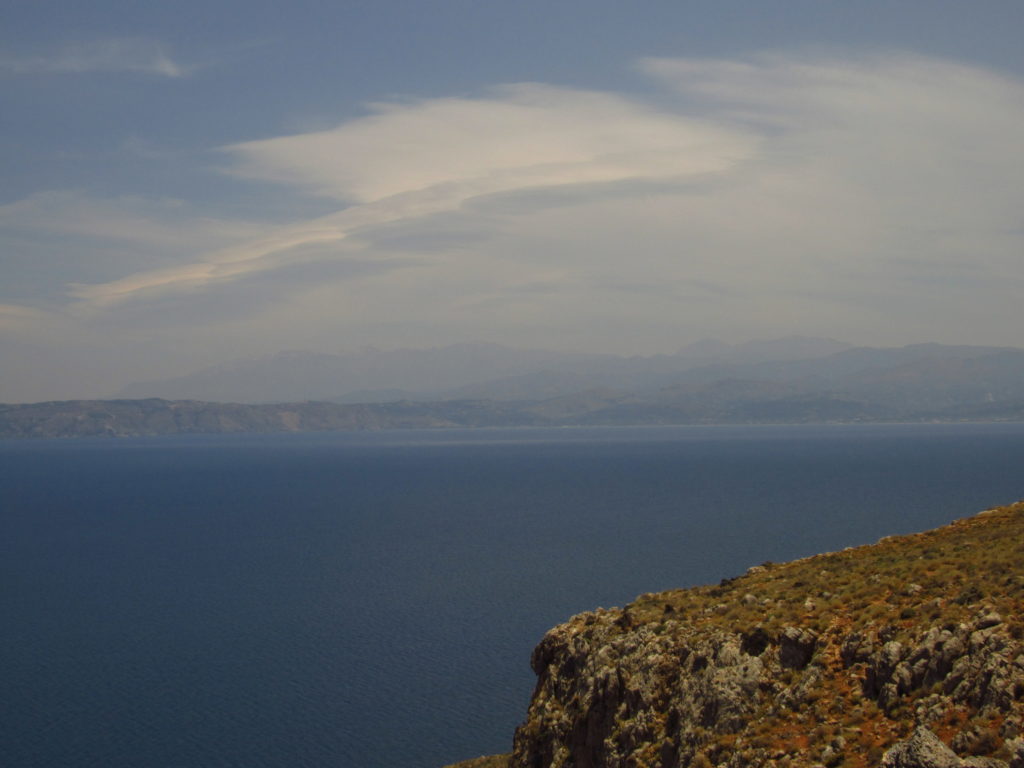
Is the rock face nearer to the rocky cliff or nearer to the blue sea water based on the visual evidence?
the rocky cliff

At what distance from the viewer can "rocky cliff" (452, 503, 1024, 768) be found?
75.0ft

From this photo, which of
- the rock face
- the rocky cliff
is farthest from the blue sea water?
the rock face

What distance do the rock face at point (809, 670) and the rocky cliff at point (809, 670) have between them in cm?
5

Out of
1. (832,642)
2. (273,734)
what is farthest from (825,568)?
(273,734)

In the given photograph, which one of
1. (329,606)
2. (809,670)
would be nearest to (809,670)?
(809,670)

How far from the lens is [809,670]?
2714 centimetres

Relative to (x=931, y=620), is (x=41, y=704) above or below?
below

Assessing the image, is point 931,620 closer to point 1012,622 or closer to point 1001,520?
point 1012,622

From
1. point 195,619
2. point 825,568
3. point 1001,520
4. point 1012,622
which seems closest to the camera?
point 1012,622

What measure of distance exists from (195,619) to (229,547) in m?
47.8

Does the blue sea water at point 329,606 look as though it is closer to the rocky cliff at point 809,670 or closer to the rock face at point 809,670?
the rocky cliff at point 809,670

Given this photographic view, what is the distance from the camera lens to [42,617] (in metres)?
98.2

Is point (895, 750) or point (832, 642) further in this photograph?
point (832, 642)

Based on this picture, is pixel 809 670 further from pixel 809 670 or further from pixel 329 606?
pixel 329 606
